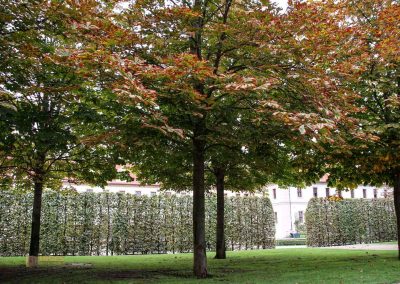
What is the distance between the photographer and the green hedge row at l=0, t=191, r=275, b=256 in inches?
772

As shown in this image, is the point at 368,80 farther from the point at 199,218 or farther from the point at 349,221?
the point at 349,221

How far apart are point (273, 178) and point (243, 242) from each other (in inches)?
435

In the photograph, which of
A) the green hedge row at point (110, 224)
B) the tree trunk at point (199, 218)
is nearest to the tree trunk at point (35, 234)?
the tree trunk at point (199, 218)

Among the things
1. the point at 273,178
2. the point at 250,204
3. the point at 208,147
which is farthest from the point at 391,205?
the point at 208,147

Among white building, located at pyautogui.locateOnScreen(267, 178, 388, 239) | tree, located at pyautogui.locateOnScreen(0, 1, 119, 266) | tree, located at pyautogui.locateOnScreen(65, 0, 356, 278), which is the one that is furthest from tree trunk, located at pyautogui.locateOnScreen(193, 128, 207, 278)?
→ white building, located at pyautogui.locateOnScreen(267, 178, 388, 239)

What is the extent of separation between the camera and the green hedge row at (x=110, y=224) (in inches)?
772

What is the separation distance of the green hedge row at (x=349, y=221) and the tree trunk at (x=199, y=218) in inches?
764

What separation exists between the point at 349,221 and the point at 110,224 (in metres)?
16.5

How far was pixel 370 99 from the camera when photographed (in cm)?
1252

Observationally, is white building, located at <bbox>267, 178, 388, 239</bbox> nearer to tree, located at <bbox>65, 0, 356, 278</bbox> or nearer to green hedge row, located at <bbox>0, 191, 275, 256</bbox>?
green hedge row, located at <bbox>0, 191, 275, 256</bbox>

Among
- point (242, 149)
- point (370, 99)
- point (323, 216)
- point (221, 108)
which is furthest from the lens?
point (323, 216)

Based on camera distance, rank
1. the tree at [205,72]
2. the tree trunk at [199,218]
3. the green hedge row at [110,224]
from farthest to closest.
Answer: the green hedge row at [110,224]
the tree trunk at [199,218]
the tree at [205,72]

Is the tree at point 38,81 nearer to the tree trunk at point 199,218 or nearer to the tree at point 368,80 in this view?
the tree trunk at point 199,218

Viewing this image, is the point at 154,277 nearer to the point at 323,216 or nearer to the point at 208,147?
the point at 208,147
